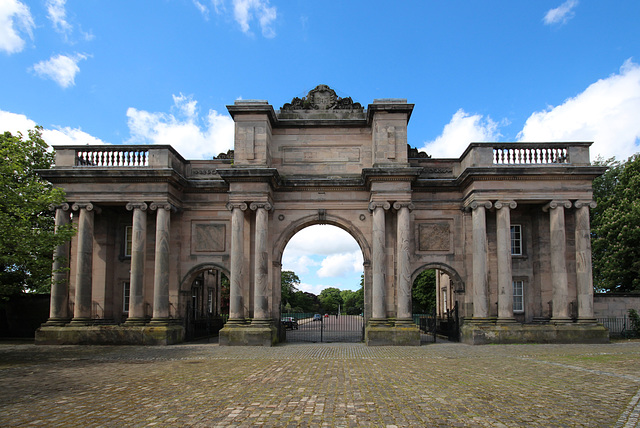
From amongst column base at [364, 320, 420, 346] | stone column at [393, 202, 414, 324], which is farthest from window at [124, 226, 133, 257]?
stone column at [393, 202, 414, 324]

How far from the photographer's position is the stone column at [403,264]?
2231 cm

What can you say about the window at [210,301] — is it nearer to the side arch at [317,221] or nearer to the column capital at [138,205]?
the side arch at [317,221]

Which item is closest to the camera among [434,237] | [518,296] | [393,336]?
[393,336]

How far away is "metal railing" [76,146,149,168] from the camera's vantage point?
23938mm

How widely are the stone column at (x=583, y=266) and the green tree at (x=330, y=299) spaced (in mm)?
122495

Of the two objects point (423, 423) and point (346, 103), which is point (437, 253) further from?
point (423, 423)

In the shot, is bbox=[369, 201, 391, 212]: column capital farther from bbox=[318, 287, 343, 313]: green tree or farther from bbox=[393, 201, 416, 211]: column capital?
bbox=[318, 287, 343, 313]: green tree

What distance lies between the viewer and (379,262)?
22.5 meters

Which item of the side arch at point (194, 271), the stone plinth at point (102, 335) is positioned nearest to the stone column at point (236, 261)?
the side arch at point (194, 271)

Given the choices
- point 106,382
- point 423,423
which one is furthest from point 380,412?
point 106,382

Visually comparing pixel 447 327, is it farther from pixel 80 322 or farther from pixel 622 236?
pixel 80 322

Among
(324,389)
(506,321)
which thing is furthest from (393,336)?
(324,389)

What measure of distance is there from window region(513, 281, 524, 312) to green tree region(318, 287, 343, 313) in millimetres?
119971

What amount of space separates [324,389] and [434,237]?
1485 centimetres
